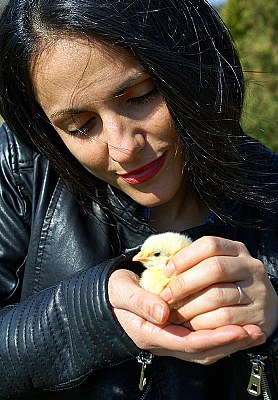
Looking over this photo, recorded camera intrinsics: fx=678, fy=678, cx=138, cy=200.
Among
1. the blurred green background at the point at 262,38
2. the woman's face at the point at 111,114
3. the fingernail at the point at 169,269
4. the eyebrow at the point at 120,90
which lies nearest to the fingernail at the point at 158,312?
the fingernail at the point at 169,269

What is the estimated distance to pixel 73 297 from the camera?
200cm

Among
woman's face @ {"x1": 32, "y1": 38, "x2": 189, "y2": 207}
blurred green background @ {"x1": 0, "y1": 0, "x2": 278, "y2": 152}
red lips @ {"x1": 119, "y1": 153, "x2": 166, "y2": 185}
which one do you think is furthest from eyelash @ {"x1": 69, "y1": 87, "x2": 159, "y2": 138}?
blurred green background @ {"x1": 0, "y1": 0, "x2": 278, "y2": 152}

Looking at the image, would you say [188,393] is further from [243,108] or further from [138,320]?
[243,108]

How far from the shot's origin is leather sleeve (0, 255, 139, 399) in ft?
6.33

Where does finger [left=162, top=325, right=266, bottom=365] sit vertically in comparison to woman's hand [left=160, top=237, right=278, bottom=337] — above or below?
below

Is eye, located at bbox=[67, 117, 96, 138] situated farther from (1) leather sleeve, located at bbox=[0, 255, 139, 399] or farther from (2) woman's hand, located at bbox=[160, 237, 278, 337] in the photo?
(2) woman's hand, located at bbox=[160, 237, 278, 337]

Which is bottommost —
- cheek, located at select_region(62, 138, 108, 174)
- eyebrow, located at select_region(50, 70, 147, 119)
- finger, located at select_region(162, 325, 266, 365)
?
finger, located at select_region(162, 325, 266, 365)

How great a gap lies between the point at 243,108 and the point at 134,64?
0.57 meters

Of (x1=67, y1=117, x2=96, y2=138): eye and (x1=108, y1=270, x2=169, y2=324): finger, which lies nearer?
(x1=108, y1=270, x2=169, y2=324): finger

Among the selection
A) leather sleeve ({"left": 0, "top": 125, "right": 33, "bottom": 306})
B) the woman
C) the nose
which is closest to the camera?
the woman

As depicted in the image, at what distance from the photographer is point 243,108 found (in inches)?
95.1

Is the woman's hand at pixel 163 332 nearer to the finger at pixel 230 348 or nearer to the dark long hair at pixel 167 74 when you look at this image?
the finger at pixel 230 348

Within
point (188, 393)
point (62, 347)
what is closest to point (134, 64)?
point (62, 347)

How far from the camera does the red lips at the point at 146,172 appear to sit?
2111mm
